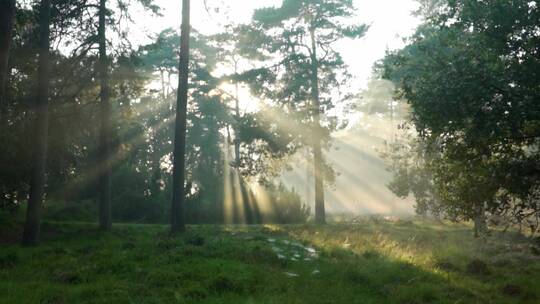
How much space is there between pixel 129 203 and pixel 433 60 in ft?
74.9

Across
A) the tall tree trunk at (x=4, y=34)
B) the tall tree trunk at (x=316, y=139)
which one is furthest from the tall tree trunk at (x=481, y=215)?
the tall tree trunk at (x=316, y=139)

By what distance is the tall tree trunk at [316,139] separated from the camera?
29.9 meters

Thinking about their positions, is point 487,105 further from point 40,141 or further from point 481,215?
point 40,141

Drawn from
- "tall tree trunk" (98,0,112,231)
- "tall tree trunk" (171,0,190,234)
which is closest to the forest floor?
"tall tree trunk" (171,0,190,234)

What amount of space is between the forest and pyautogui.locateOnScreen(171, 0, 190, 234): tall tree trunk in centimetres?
6

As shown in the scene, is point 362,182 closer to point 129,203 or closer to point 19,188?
point 129,203

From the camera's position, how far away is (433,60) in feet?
35.8

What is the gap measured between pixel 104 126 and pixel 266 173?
13.1 metres

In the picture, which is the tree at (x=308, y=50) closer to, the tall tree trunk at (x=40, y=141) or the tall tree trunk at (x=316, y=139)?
the tall tree trunk at (x=316, y=139)

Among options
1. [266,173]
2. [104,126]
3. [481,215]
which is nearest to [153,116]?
[266,173]

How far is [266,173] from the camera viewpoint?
31.2 metres

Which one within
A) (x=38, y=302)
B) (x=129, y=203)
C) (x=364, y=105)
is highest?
(x=364, y=105)

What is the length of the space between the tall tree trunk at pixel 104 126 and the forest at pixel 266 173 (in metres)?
0.06

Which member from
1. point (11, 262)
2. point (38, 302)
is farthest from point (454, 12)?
→ point (11, 262)
